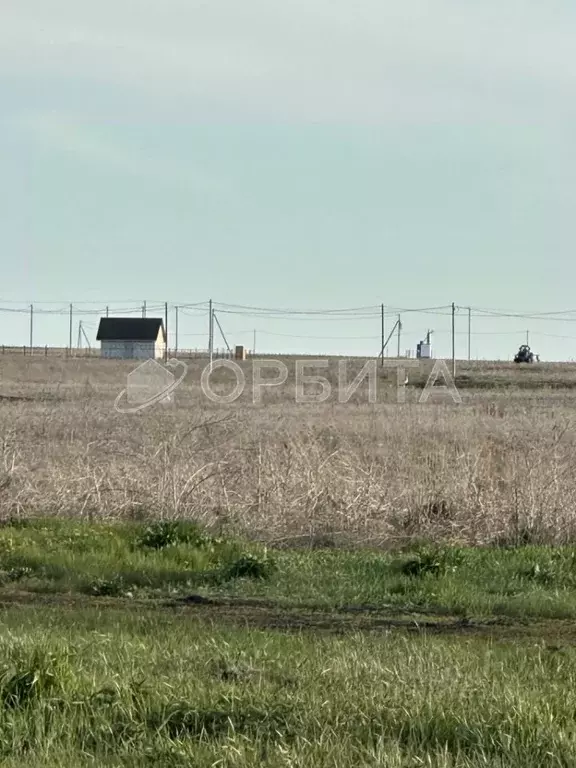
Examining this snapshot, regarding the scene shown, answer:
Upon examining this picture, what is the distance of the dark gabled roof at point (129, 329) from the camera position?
9888cm

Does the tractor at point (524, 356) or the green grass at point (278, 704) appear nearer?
the green grass at point (278, 704)

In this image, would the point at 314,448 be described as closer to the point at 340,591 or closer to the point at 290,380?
the point at 340,591

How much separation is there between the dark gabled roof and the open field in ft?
257

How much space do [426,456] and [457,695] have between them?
10304 millimetres

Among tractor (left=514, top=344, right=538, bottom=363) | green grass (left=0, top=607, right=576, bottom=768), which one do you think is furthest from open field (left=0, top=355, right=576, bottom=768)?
tractor (left=514, top=344, right=538, bottom=363)

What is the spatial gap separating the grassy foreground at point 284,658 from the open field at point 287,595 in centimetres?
2

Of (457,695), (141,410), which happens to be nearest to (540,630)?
(457,695)

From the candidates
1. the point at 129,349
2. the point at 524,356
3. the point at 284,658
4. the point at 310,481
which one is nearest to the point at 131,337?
the point at 129,349

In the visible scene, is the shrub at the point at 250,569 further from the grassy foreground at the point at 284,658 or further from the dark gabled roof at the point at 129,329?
the dark gabled roof at the point at 129,329

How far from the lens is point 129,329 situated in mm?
100062

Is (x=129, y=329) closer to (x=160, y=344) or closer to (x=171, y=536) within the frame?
(x=160, y=344)

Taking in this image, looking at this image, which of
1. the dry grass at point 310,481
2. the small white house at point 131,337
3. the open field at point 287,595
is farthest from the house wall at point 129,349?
the dry grass at point 310,481

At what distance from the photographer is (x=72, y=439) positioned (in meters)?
18.0

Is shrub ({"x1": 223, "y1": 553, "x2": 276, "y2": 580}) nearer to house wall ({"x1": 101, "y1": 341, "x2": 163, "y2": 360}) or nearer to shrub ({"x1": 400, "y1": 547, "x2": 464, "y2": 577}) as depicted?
shrub ({"x1": 400, "y1": 547, "x2": 464, "y2": 577})
